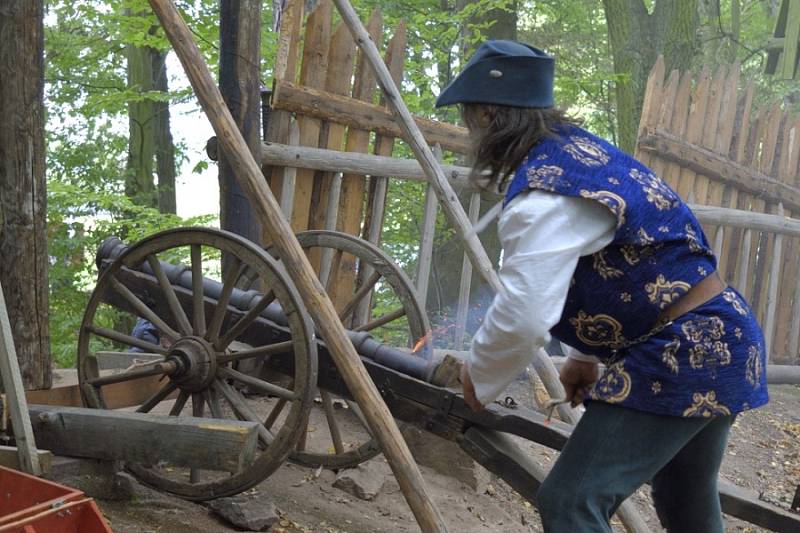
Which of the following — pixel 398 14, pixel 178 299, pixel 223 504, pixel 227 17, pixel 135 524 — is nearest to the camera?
pixel 135 524

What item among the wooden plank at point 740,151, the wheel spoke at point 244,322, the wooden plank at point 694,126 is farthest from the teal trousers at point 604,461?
the wooden plank at point 740,151

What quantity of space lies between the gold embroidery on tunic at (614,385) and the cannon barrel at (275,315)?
4.72 feet

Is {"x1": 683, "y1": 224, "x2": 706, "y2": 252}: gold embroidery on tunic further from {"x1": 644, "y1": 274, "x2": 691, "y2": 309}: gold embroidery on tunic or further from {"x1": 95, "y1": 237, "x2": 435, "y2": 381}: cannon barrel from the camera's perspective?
{"x1": 95, "y1": 237, "x2": 435, "y2": 381}: cannon barrel

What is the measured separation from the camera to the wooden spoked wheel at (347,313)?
14.7 ft

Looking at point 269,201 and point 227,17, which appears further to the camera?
point 227,17

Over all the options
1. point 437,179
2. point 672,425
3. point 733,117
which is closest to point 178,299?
point 437,179

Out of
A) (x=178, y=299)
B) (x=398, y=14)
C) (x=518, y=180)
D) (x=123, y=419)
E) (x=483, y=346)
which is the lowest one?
(x=123, y=419)

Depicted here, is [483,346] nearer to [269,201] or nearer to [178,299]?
[269,201]

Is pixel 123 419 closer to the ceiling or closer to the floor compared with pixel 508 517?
closer to the ceiling

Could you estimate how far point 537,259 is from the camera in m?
2.03

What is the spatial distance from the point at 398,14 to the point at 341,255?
21.0 ft

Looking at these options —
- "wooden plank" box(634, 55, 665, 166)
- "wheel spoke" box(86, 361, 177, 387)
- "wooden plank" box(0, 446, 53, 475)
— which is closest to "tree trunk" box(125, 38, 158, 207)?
"wooden plank" box(634, 55, 665, 166)

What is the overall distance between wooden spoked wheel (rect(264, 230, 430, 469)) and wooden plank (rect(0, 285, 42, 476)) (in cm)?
161

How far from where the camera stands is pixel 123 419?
363 centimetres
